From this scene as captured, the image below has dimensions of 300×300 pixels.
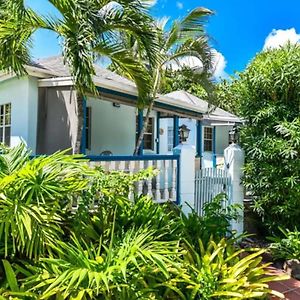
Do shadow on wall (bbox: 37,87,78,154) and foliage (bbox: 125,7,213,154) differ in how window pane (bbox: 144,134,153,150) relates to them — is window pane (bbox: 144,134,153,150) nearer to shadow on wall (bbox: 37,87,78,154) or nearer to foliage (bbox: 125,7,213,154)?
foliage (bbox: 125,7,213,154)

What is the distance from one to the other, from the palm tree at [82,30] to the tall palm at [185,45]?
9.62 feet

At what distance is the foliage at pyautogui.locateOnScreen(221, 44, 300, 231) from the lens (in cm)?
673

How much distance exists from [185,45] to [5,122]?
18.6ft

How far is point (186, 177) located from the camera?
714 cm

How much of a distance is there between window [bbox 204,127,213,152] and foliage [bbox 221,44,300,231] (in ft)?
48.3

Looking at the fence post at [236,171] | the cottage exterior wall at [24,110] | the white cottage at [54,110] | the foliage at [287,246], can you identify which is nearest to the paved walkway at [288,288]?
the foliage at [287,246]

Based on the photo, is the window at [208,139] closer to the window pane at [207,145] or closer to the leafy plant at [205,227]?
the window pane at [207,145]

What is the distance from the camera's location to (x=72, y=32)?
235 inches

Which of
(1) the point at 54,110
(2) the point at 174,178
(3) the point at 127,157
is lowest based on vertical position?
(2) the point at 174,178

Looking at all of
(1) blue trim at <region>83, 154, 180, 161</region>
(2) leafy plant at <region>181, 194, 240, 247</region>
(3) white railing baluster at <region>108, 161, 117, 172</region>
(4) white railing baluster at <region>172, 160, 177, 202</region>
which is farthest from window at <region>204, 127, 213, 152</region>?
(2) leafy plant at <region>181, 194, 240, 247</region>

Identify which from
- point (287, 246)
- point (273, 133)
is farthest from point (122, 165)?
point (287, 246)

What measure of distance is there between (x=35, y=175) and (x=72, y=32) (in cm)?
319

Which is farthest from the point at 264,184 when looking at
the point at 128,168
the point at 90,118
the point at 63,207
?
the point at 90,118

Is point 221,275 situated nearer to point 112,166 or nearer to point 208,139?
point 112,166
